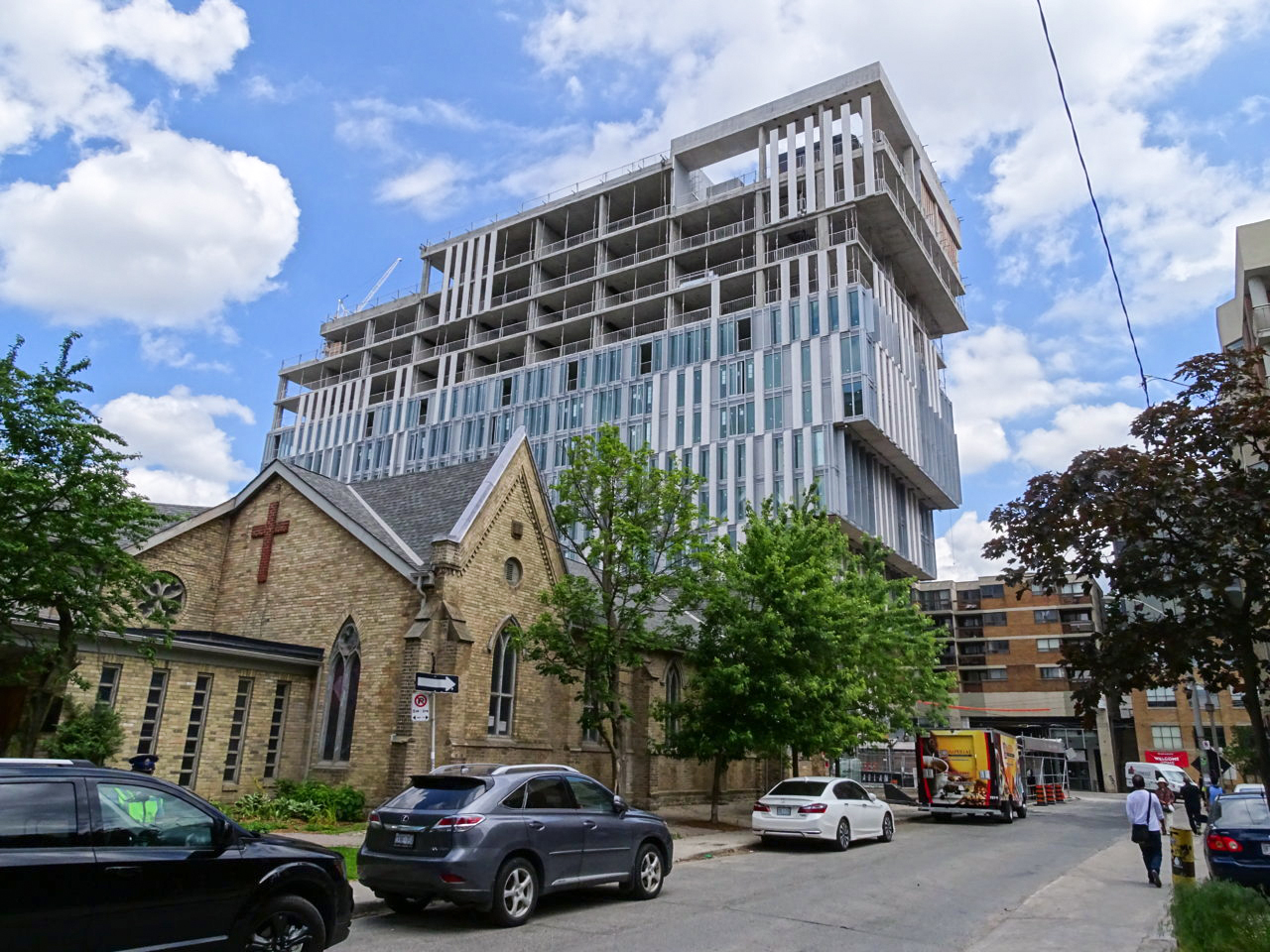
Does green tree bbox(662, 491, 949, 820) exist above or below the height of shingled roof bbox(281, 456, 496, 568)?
below

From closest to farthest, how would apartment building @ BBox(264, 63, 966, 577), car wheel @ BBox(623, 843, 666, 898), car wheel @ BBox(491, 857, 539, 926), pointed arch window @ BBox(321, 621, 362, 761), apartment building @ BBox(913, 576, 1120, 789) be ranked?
car wheel @ BBox(491, 857, 539, 926) → car wheel @ BBox(623, 843, 666, 898) → pointed arch window @ BBox(321, 621, 362, 761) → apartment building @ BBox(264, 63, 966, 577) → apartment building @ BBox(913, 576, 1120, 789)

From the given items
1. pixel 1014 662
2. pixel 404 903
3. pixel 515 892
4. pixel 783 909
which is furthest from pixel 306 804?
pixel 1014 662

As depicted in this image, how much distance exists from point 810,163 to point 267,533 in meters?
53.0

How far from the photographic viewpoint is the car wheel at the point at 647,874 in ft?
37.7

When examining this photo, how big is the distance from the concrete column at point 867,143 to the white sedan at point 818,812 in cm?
4985

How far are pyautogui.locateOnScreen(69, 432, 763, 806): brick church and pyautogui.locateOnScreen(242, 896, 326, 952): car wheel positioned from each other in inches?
402

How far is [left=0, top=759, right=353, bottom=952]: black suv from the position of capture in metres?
5.81

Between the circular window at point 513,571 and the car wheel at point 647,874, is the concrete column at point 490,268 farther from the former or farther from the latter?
the car wheel at point 647,874

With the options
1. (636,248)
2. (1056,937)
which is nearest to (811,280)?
(636,248)

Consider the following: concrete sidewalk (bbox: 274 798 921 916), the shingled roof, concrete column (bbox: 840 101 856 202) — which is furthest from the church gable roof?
concrete column (bbox: 840 101 856 202)

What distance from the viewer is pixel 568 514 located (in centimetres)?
2169

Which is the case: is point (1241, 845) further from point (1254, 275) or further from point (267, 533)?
point (1254, 275)

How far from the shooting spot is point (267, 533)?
23.1 meters

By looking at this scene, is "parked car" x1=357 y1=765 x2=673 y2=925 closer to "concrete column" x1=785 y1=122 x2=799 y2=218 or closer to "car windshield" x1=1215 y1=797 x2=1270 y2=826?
"car windshield" x1=1215 y1=797 x2=1270 y2=826
